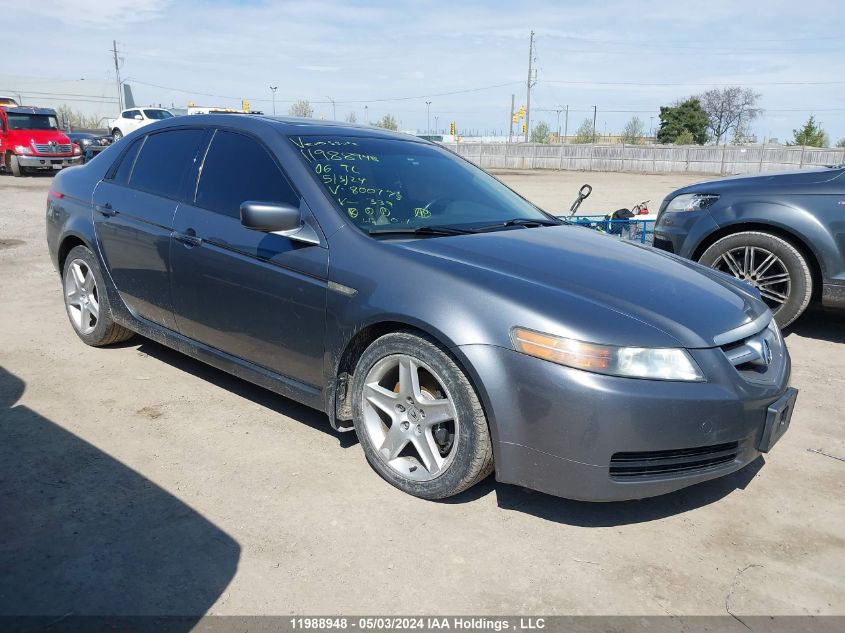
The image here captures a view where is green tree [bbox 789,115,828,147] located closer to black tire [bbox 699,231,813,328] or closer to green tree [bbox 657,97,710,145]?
green tree [bbox 657,97,710,145]

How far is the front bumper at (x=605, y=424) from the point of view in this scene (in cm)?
261

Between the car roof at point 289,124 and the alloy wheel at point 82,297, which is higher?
the car roof at point 289,124

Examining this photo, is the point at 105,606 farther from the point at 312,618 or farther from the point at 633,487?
the point at 633,487

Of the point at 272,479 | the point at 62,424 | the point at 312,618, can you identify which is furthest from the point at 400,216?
the point at 62,424

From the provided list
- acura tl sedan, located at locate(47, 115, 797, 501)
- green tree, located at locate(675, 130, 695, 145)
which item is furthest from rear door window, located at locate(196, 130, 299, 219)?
green tree, located at locate(675, 130, 695, 145)

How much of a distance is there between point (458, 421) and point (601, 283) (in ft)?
2.80

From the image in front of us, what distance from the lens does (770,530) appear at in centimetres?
299

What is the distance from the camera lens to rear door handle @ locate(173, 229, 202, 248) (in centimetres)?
379

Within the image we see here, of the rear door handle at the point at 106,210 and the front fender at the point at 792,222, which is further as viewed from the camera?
the front fender at the point at 792,222

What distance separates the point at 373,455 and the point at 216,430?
40.6 inches

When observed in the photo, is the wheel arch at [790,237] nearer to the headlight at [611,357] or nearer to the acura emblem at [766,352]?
the acura emblem at [766,352]

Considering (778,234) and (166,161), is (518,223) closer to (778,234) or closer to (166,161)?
(166,161)

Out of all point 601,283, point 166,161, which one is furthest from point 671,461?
point 166,161

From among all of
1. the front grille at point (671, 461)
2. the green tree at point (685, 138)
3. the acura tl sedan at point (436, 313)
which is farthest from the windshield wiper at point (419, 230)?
the green tree at point (685, 138)
